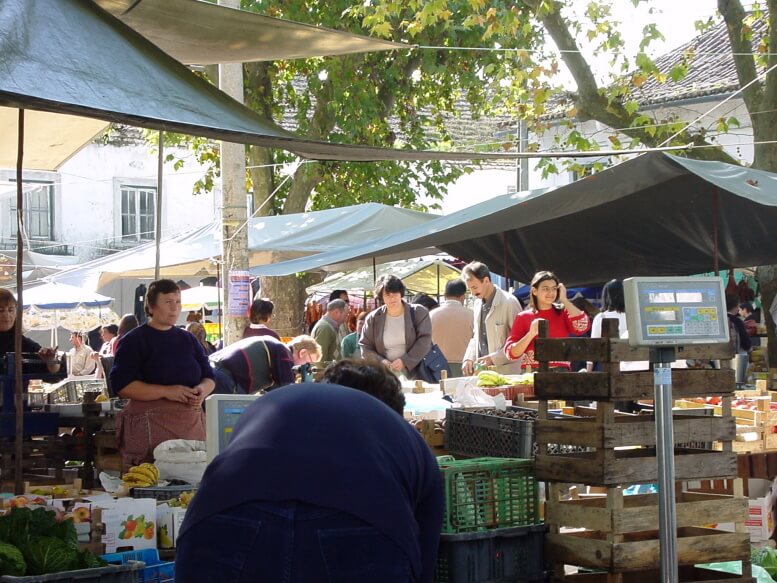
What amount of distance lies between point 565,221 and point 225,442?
27.2 feet

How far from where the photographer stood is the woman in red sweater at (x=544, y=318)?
9.05 metres

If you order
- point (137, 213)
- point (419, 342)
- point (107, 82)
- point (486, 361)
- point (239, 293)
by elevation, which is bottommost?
point (486, 361)

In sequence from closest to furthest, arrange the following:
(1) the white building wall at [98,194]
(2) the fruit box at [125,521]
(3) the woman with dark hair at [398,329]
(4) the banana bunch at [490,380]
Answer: (2) the fruit box at [125,521] < (4) the banana bunch at [490,380] < (3) the woman with dark hair at [398,329] < (1) the white building wall at [98,194]

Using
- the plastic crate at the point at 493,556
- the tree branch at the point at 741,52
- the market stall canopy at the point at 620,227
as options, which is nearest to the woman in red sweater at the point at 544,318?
the market stall canopy at the point at 620,227

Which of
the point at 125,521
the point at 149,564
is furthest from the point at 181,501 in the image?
the point at 149,564

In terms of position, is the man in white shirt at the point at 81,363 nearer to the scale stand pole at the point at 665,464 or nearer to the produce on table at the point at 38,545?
the produce on table at the point at 38,545

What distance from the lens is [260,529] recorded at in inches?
122

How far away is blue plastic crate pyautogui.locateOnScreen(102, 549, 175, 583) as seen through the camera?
4.60m

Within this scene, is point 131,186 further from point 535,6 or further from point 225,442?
point 225,442

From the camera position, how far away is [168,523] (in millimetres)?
4988

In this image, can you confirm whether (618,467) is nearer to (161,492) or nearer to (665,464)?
(665,464)

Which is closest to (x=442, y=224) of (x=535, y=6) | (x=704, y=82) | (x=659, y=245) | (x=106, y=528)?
(x=659, y=245)

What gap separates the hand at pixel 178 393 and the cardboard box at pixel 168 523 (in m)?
2.14

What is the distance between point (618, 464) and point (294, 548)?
245cm
